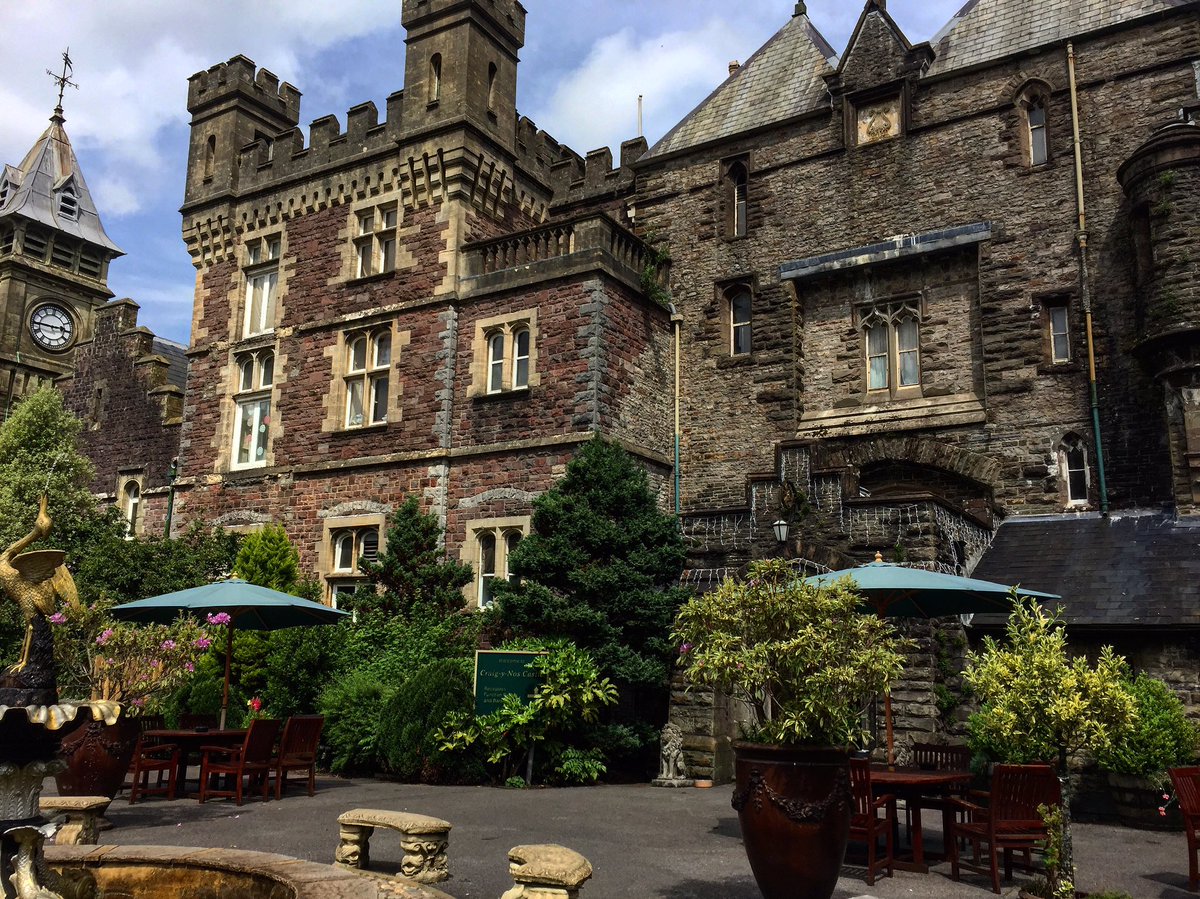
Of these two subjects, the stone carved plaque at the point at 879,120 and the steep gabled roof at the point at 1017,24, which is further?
the stone carved plaque at the point at 879,120

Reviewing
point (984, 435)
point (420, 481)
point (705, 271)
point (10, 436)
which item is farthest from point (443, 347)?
point (10, 436)

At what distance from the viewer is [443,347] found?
19.2 m

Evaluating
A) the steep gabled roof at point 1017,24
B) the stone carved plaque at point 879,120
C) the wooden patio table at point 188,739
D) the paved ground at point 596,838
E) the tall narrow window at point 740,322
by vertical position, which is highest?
the steep gabled roof at point 1017,24

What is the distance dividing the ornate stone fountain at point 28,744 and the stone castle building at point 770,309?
9846 mm

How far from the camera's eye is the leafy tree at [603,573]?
1447 centimetres

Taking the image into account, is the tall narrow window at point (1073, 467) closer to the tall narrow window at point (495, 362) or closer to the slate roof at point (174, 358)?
the tall narrow window at point (495, 362)

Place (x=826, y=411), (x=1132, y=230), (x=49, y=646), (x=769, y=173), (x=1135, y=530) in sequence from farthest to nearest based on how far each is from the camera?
1. (x=769, y=173)
2. (x=826, y=411)
3. (x=1132, y=230)
4. (x=1135, y=530)
5. (x=49, y=646)

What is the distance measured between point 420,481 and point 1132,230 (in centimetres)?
1256

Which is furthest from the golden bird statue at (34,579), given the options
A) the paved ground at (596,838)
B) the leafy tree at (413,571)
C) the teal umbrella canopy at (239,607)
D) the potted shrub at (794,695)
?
the leafy tree at (413,571)

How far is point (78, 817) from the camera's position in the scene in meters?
7.98

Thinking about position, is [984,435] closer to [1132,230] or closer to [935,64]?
[1132,230]

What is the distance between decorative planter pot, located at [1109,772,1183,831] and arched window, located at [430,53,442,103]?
54.1 feet

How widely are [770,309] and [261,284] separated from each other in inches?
450

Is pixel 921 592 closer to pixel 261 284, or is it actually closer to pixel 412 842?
pixel 412 842
